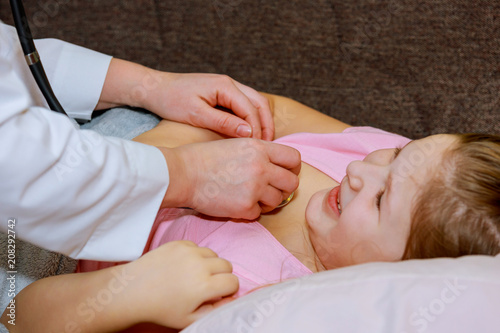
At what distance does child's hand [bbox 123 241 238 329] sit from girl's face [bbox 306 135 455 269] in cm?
23

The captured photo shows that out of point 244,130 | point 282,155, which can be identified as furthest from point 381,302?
point 244,130

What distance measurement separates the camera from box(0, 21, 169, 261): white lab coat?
0.67 m

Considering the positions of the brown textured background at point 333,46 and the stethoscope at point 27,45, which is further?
the brown textured background at point 333,46

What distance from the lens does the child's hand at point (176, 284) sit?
723mm

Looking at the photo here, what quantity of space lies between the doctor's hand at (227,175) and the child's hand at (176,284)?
0.12m

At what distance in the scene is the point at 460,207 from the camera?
2.54 ft

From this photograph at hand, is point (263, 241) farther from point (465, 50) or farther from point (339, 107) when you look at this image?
point (465, 50)

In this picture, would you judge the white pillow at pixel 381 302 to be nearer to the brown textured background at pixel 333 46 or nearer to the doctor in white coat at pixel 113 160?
the doctor in white coat at pixel 113 160

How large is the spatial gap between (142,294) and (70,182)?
0.20 meters

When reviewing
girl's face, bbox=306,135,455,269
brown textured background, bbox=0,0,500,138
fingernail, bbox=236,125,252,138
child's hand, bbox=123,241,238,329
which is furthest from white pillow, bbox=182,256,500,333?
brown textured background, bbox=0,0,500,138

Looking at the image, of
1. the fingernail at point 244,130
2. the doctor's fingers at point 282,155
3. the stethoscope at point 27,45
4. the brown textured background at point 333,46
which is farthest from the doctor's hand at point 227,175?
the brown textured background at point 333,46

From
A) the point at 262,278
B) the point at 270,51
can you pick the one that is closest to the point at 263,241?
the point at 262,278

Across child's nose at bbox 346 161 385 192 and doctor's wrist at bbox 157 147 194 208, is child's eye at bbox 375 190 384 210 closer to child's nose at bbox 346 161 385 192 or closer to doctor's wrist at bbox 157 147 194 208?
child's nose at bbox 346 161 385 192

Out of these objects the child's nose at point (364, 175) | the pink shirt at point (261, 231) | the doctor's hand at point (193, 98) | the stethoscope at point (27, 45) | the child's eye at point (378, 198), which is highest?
the stethoscope at point (27, 45)
